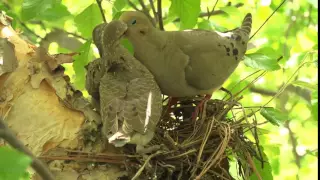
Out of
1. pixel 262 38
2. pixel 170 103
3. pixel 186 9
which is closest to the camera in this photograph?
pixel 186 9

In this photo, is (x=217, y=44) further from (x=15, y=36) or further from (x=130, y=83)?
(x=15, y=36)

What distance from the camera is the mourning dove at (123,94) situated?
1.65m

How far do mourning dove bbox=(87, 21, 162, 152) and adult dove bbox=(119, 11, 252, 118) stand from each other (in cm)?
17

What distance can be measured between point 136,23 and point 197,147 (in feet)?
2.11

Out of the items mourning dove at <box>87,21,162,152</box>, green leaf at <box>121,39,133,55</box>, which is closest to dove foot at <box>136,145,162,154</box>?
mourning dove at <box>87,21,162,152</box>

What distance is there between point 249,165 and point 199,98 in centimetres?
49

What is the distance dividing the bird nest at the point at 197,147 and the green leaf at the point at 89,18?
616mm

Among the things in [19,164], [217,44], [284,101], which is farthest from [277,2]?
[19,164]

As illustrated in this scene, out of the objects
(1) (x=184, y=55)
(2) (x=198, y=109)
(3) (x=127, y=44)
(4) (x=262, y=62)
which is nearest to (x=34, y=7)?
(3) (x=127, y=44)

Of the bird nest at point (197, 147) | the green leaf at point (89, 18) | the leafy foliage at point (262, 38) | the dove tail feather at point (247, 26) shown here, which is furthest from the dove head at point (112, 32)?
the dove tail feather at point (247, 26)

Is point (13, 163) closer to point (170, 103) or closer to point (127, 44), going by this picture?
point (127, 44)

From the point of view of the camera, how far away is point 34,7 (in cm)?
196

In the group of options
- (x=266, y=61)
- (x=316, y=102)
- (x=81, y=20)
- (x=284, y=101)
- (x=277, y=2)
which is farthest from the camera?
(x=284, y=101)

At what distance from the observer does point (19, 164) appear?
0.87 metres
